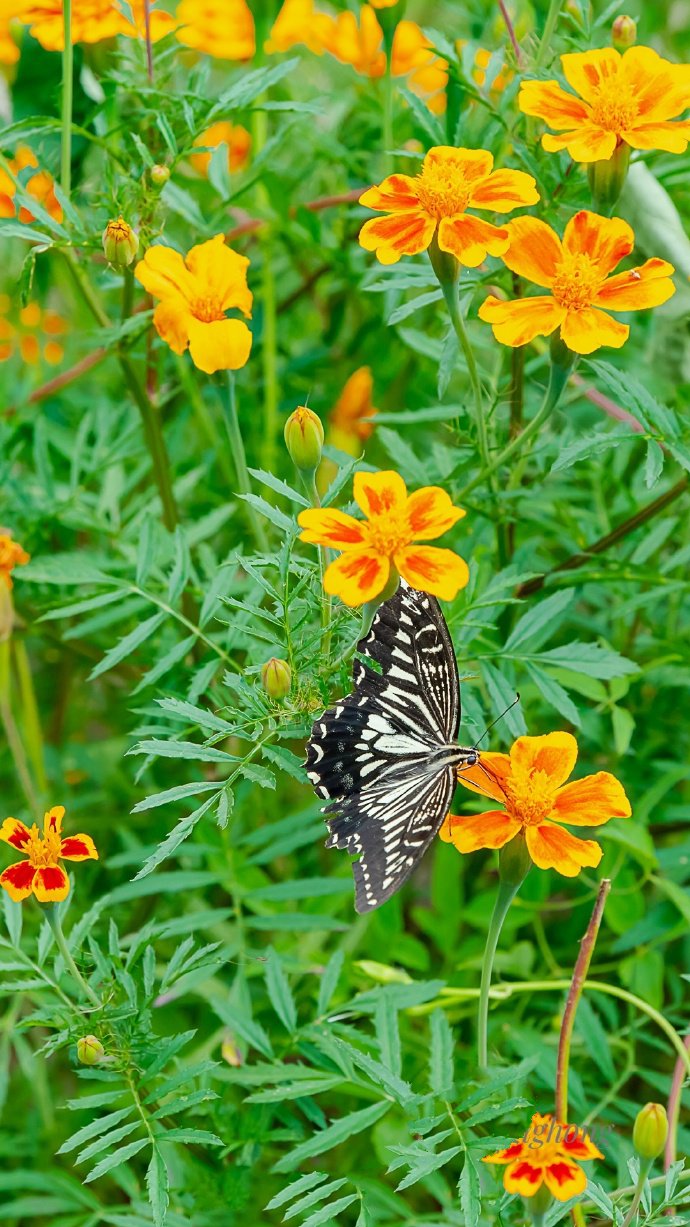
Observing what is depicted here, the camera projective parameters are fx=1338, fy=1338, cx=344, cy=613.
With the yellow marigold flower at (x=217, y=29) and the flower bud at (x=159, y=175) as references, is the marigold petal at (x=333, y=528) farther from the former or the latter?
the yellow marigold flower at (x=217, y=29)

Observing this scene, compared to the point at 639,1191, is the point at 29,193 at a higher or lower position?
higher

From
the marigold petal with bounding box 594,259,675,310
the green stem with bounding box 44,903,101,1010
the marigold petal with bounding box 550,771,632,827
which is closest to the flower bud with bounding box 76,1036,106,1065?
the green stem with bounding box 44,903,101,1010

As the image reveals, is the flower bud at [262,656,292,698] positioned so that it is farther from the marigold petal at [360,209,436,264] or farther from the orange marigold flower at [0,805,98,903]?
the marigold petal at [360,209,436,264]

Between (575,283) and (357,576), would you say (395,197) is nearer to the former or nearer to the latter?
(575,283)

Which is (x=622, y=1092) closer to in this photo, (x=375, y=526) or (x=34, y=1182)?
(x=34, y=1182)

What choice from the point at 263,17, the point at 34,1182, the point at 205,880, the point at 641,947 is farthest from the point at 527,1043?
the point at 263,17

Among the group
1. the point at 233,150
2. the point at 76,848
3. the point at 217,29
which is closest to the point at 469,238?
the point at 76,848

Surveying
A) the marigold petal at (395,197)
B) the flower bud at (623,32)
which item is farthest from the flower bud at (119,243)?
the flower bud at (623,32)
